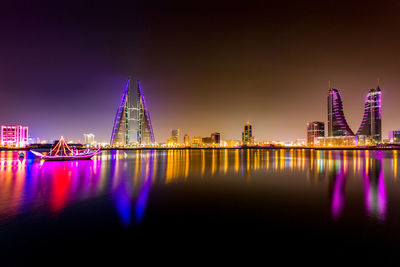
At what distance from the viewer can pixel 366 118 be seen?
15538 centimetres

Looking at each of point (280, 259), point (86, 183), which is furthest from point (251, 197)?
point (86, 183)

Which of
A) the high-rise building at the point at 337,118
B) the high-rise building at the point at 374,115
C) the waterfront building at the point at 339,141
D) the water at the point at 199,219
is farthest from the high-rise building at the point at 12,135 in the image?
the high-rise building at the point at 374,115

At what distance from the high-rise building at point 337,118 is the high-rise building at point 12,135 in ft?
619

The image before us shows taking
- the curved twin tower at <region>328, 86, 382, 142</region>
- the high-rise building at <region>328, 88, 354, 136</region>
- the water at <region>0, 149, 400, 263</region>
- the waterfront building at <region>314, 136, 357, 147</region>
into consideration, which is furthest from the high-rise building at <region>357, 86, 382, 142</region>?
the water at <region>0, 149, 400, 263</region>

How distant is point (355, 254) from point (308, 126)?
210 metres

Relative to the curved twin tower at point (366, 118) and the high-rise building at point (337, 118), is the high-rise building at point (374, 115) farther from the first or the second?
the high-rise building at point (337, 118)

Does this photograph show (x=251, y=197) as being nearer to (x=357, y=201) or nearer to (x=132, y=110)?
(x=357, y=201)

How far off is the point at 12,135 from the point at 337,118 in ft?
631

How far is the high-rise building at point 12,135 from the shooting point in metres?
102

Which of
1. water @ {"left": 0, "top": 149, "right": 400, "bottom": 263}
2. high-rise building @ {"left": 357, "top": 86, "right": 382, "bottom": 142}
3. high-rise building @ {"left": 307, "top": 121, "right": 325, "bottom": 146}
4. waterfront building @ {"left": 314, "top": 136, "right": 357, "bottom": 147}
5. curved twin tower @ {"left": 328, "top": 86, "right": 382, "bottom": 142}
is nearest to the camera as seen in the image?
water @ {"left": 0, "top": 149, "right": 400, "bottom": 263}

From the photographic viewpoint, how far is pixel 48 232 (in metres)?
6.06

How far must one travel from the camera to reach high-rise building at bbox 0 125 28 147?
334ft

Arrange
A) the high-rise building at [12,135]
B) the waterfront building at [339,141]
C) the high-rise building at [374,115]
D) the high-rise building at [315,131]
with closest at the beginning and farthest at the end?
the high-rise building at [12,135] → the waterfront building at [339,141] → the high-rise building at [374,115] → the high-rise building at [315,131]

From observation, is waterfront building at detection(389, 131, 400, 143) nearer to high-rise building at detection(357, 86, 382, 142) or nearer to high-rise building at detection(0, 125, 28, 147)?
high-rise building at detection(357, 86, 382, 142)
